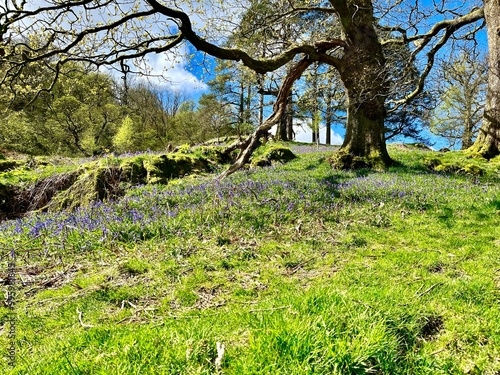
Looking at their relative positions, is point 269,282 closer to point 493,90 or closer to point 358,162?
point 358,162

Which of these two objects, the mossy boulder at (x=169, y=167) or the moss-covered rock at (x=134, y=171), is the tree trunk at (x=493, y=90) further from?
the moss-covered rock at (x=134, y=171)

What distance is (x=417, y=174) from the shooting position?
1056 centimetres

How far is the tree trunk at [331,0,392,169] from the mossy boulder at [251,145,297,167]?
296cm

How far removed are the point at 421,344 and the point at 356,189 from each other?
594 cm

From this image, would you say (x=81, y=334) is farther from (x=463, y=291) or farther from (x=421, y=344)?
(x=463, y=291)

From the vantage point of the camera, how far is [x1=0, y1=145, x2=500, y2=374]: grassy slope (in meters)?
2.45

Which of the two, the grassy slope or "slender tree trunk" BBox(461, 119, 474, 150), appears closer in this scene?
the grassy slope

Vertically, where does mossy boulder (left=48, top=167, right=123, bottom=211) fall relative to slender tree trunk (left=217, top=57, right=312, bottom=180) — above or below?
below

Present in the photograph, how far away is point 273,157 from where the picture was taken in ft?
A: 48.9

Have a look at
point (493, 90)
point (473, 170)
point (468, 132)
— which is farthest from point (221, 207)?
point (468, 132)

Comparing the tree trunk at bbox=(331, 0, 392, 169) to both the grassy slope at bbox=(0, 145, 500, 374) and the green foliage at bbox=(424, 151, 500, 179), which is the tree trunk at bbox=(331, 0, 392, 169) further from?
the grassy slope at bbox=(0, 145, 500, 374)

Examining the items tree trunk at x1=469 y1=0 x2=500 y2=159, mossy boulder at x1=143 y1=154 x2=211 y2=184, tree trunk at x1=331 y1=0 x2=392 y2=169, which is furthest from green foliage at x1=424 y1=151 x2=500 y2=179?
mossy boulder at x1=143 y1=154 x2=211 y2=184

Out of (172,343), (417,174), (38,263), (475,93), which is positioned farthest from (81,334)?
(475,93)

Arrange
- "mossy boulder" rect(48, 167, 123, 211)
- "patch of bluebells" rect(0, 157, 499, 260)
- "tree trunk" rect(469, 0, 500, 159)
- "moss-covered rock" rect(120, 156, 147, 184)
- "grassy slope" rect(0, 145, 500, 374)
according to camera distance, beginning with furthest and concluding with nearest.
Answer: "tree trunk" rect(469, 0, 500, 159) < "moss-covered rock" rect(120, 156, 147, 184) < "mossy boulder" rect(48, 167, 123, 211) < "patch of bluebells" rect(0, 157, 499, 260) < "grassy slope" rect(0, 145, 500, 374)
